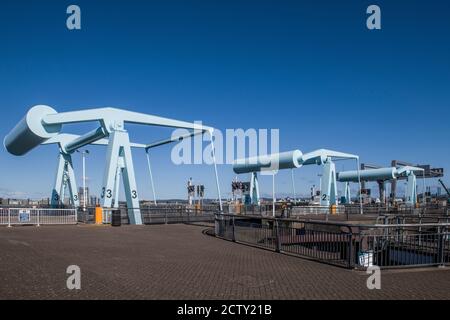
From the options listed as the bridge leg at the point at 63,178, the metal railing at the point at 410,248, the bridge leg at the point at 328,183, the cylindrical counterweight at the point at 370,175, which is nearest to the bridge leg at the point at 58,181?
the bridge leg at the point at 63,178

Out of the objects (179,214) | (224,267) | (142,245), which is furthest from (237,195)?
(224,267)

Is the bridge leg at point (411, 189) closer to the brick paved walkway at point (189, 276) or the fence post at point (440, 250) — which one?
the brick paved walkway at point (189, 276)

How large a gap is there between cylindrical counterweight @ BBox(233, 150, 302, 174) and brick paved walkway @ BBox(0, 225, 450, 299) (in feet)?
83.5

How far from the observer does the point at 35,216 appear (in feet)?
75.1

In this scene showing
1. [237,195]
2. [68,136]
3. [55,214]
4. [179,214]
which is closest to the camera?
[55,214]

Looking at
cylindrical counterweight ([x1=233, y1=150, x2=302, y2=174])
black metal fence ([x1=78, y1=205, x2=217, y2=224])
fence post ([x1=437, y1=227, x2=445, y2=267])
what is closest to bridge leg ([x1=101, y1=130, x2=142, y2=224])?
black metal fence ([x1=78, y1=205, x2=217, y2=224])

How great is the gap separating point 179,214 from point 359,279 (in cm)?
2033

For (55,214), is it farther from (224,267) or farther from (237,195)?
(237,195)

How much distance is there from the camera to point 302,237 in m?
12.9

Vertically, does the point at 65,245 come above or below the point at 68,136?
below

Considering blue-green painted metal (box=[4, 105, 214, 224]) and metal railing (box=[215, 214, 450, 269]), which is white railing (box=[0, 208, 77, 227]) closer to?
blue-green painted metal (box=[4, 105, 214, 224])

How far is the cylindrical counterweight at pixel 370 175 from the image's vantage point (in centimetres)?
5916

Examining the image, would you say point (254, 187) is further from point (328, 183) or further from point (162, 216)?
point (162, 216)

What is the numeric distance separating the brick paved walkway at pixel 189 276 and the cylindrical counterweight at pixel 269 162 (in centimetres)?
2545
